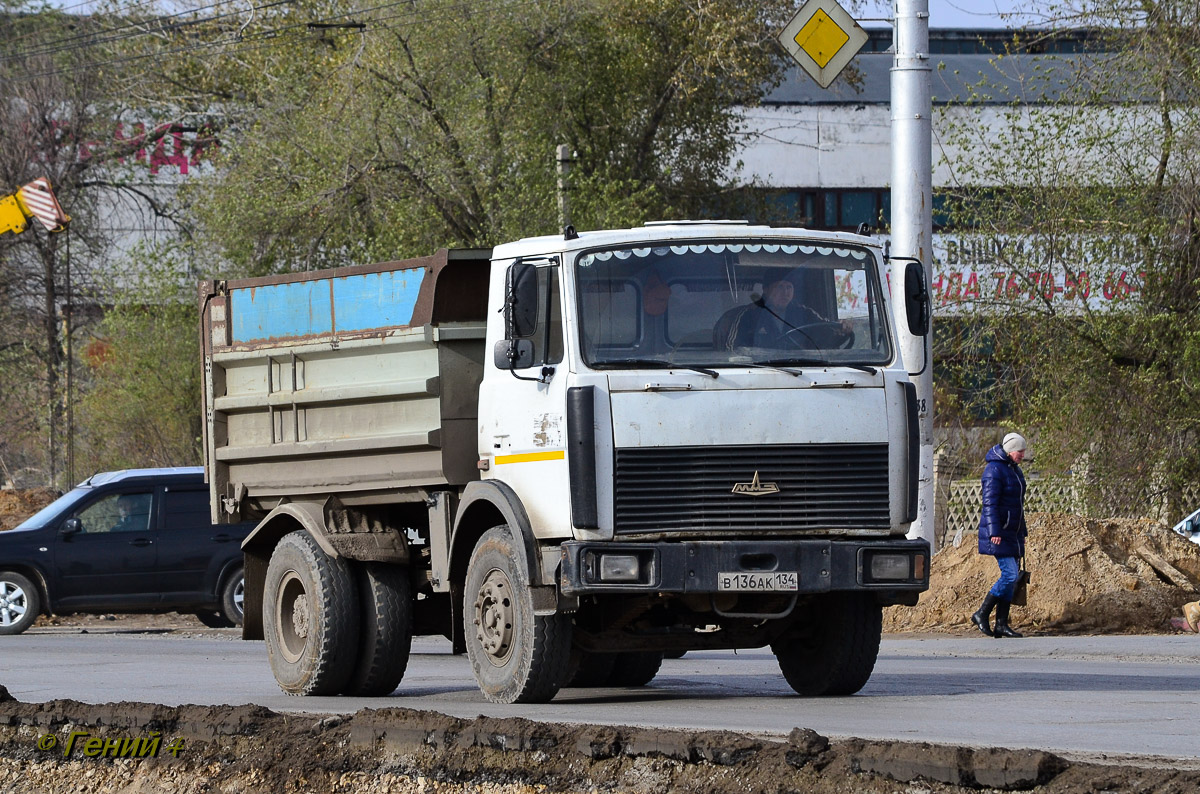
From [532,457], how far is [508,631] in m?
1.01

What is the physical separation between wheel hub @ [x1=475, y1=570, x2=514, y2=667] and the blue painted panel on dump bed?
1684mm

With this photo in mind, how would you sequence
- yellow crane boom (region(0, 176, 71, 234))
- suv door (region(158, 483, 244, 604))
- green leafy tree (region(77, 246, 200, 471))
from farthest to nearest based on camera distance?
yellow crane boom (region(0, 176, 71, 234)) < green leafy tree (region(77, 246, 200, 471)) < suv door (region(158, 483, 244, 604))

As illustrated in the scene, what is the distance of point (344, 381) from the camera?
10844mm

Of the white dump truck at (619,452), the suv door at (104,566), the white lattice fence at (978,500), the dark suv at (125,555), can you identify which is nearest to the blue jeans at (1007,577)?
the white lattice fence at (978,500)

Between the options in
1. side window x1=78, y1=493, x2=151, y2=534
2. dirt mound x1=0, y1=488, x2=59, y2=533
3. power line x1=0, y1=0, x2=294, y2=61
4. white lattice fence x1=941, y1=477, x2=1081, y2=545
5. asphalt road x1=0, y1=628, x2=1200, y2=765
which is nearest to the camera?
asphalt road x1=0, y1=628, x2=1200, y2=765

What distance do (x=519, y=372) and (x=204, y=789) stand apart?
2.82 meters

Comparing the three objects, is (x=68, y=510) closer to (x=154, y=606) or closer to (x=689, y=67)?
(x=154, y=606)

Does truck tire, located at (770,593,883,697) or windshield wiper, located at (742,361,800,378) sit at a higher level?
windshield wiper, located at (742,361,800,378)

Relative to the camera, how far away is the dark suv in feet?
65.8

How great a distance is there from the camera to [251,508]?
39.3 feet

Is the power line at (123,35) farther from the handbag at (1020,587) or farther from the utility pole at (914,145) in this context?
the handbag at (1020,587)

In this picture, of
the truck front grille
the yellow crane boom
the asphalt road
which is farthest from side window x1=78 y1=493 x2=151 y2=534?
the yellow crane boom

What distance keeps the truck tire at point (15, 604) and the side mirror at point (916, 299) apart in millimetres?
13291

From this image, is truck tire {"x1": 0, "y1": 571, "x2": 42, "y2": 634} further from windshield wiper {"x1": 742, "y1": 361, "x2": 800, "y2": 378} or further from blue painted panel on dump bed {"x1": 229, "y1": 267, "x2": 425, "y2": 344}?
windshield wiper {"x1": 742, "y1": 361, "x2": 800, "y2": 378}
